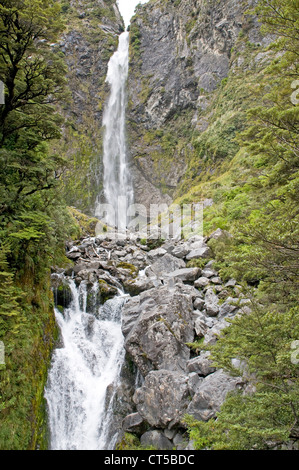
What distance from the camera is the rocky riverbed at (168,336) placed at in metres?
5.84

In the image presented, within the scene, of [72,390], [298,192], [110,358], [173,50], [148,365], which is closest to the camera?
[298,192]

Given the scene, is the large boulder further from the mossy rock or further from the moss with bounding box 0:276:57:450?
the moss with bounding box 0:276:57:450

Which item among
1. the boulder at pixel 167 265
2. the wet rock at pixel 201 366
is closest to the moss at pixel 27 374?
the wet rock at pixel 201 366

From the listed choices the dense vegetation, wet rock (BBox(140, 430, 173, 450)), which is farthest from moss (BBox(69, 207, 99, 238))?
the dense vegetation

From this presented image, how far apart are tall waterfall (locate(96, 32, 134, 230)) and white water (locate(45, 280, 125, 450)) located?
952 inches

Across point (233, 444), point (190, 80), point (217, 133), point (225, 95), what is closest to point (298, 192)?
point (233, 444)

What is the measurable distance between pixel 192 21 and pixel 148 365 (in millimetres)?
43984

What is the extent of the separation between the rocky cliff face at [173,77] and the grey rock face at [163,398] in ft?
93.8

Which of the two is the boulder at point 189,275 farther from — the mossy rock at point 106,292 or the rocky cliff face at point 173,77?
the rocky cliff face at point 173,77

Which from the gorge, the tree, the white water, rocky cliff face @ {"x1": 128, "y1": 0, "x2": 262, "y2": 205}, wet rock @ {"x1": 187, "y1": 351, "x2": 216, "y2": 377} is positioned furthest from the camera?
Answer: rocky cliff face @ {"x1": 128, "y1": 0, "x2": 262, "y2": 205}

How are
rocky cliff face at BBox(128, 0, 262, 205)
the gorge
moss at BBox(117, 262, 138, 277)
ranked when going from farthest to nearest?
rocky cliff face at BBox(128, 0, 262, 205) → moss at BBox(117, 262, 138, 277) → the gorge

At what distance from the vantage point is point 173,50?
1566 inches

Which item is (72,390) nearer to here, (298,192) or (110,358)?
(110,358)

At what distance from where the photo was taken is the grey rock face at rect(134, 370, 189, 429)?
591 cm
